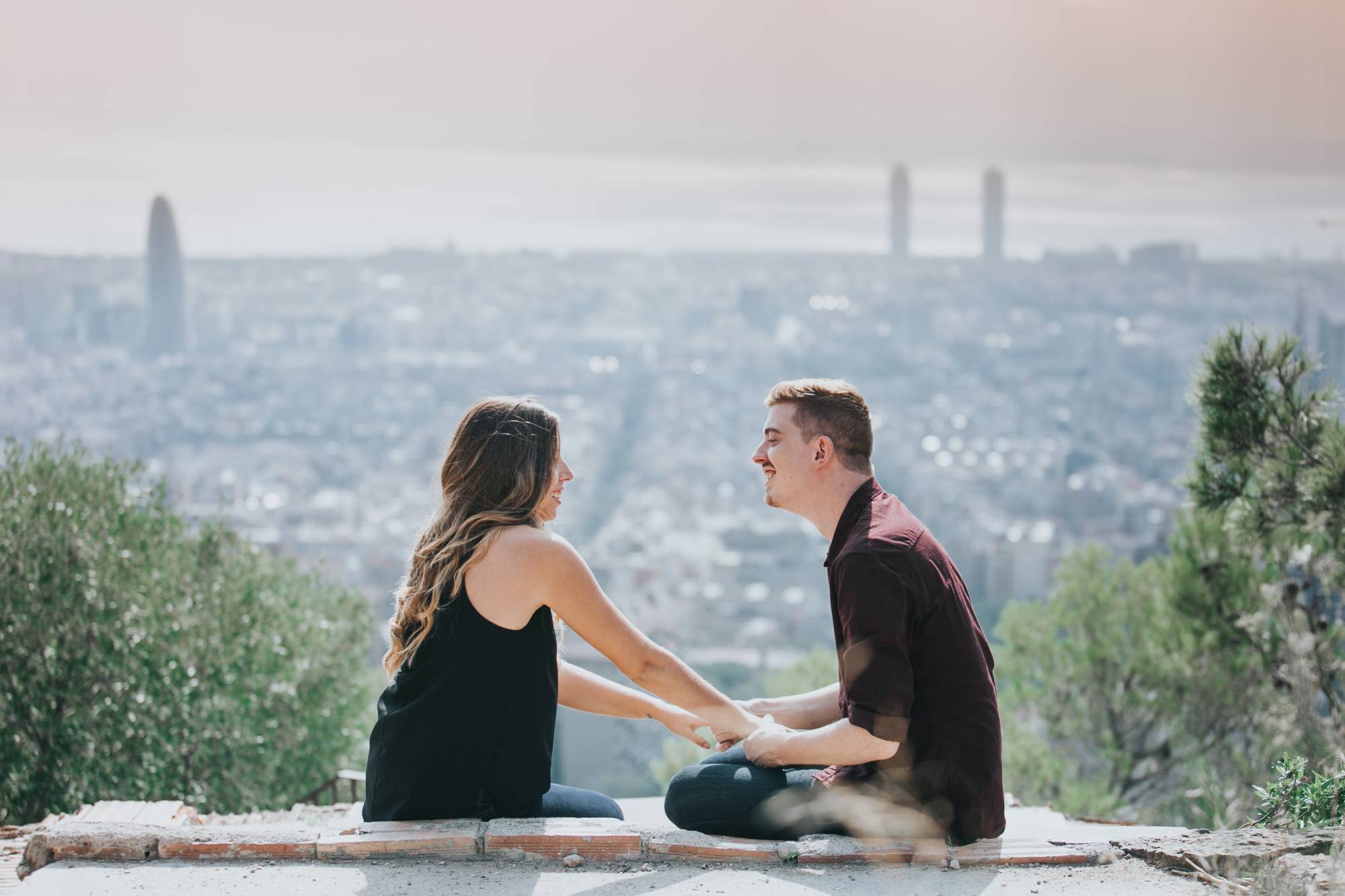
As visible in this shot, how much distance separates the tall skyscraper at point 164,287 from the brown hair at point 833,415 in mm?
66776

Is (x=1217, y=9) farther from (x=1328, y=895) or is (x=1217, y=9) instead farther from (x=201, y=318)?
(x=1328, y=895)

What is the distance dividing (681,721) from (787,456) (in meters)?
0.81

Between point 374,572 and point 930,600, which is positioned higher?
point 930,600

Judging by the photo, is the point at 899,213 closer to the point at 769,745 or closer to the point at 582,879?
the point at 769,745

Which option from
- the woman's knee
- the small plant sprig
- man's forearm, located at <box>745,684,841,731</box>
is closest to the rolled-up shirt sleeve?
man's forearm, located at <box>745,684,841,731</box>

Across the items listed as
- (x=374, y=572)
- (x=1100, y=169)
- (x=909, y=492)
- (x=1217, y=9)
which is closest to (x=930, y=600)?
(x=374, y=572)

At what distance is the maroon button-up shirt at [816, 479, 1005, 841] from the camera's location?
252cm

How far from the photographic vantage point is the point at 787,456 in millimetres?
2834

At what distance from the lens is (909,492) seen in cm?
5366

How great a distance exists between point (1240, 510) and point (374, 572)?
38690mm

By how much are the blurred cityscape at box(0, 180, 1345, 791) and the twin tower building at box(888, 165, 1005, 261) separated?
2.52 feet

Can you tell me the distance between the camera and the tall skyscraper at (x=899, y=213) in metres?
87.6

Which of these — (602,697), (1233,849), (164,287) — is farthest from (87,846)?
(164,287)

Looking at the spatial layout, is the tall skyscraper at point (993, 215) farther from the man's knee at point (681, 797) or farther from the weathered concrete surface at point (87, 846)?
the weathered concrete surface at point (87, 846)
